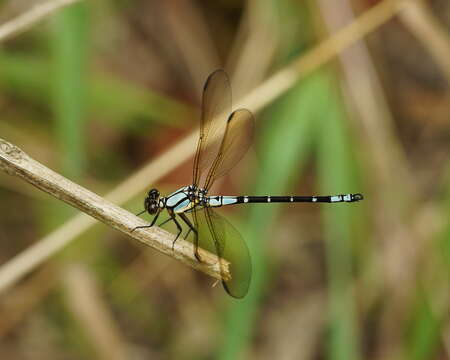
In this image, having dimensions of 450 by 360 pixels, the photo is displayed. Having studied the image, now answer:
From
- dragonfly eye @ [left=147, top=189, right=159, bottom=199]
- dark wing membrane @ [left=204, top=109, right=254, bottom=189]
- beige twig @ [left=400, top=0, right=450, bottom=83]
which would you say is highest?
beige twig @ [left=400, top=0, right=450, bottom=83]

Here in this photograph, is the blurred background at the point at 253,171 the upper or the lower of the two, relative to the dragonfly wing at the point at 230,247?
upper

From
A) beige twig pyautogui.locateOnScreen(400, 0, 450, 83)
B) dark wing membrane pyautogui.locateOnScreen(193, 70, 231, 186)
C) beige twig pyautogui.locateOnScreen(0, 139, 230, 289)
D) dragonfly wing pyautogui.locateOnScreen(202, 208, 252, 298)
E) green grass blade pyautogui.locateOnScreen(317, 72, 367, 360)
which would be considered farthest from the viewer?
beige twig pyautogui.locateOnScreen(400, 0, 450, 83)

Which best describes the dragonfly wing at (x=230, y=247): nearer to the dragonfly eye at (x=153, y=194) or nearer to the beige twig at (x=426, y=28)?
the dragonfly eye at (x=153, y=194)

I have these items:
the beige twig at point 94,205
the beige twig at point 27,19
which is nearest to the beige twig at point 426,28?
the beige twig at point 27,19

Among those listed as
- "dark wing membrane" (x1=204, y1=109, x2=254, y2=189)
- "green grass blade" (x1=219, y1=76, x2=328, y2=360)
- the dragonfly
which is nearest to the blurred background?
→ "green grass blade" (x1=219, y1=76, x2=328, y2=360)

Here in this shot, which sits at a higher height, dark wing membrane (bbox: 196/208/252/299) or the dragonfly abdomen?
the dragonfly abdomen

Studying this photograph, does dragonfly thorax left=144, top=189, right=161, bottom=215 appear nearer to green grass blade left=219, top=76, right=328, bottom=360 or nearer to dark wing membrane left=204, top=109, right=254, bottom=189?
dark wing membrane left=204, top=109, right=254, bottom=189
